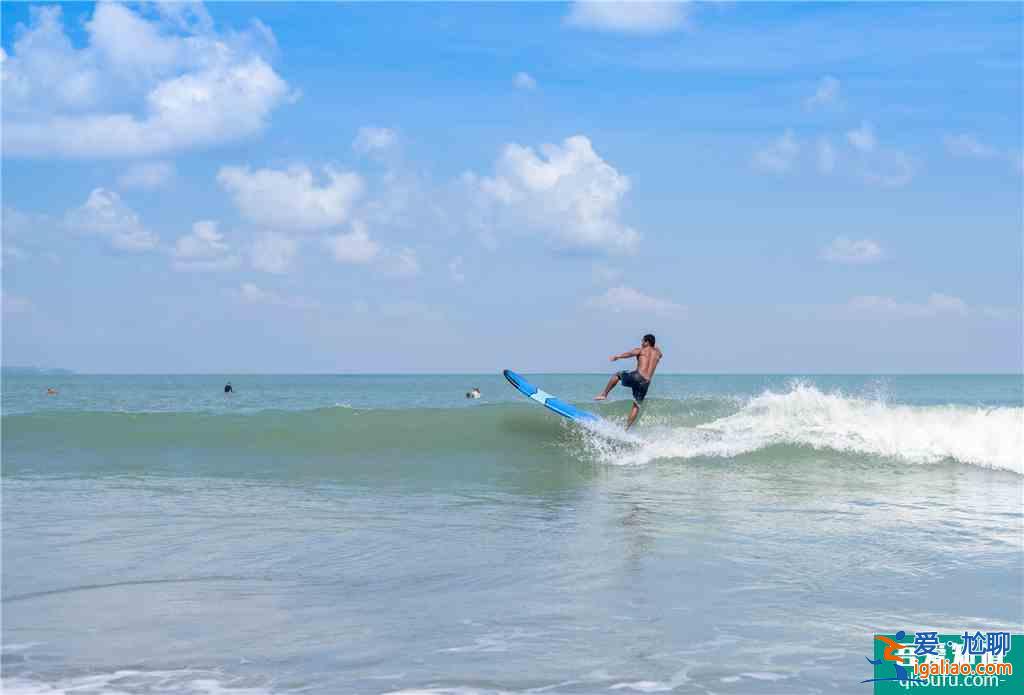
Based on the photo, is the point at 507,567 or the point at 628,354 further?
the point at 628,354

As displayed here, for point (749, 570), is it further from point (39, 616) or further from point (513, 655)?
point (39, 616)

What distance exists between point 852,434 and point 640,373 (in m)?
4.95

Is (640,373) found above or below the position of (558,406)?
above

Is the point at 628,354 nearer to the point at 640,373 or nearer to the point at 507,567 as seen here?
the point at 640,373

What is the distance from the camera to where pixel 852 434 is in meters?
17.6

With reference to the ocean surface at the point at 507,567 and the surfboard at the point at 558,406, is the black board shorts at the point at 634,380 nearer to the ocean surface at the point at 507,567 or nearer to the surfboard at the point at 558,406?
the ocean surface at the point at 507,567

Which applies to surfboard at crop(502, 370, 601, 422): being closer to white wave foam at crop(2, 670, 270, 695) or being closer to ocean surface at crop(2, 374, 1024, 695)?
ocean surface at crop(2, 374, 1024, 695)

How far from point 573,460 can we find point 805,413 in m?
6.26

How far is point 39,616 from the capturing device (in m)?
6.09

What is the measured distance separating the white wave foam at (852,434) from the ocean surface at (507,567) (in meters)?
0.12

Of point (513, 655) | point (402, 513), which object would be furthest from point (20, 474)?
point (513, 655)

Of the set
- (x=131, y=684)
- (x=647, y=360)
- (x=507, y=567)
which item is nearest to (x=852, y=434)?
(x=647, y=360)

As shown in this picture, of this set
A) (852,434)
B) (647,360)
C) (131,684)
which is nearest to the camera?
(131,684)

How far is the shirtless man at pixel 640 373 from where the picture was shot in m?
16.0
